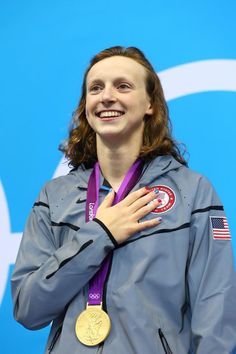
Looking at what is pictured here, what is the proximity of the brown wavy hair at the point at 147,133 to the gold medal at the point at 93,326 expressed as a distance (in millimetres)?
390

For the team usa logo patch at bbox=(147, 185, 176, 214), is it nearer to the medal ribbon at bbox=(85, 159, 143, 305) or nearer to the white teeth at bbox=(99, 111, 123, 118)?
the medal ribbon at bbox=(85, 159, 143, 305)

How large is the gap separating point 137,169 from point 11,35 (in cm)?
97

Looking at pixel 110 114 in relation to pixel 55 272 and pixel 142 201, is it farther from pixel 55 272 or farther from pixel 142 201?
pixel 55 272

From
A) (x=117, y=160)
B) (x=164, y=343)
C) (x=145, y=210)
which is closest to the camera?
(x=164, y=343)

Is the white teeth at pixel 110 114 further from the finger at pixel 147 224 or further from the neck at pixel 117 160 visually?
the finger at pixel 147 224

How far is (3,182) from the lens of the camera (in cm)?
212

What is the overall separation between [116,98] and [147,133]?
0.15 m

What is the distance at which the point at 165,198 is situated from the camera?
1.41 meters

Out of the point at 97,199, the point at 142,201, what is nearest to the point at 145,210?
the point at 142,201

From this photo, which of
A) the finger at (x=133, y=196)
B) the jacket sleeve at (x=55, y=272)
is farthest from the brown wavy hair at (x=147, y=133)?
the jacket sleeve at (x=55, y=272)

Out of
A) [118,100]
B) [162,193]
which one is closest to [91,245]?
[162,193]

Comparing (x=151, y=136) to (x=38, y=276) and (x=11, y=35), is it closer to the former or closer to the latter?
(x=38, y=276)

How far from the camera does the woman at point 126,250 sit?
4.24 feet

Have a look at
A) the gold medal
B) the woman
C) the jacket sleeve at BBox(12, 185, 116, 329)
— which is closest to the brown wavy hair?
the woman
